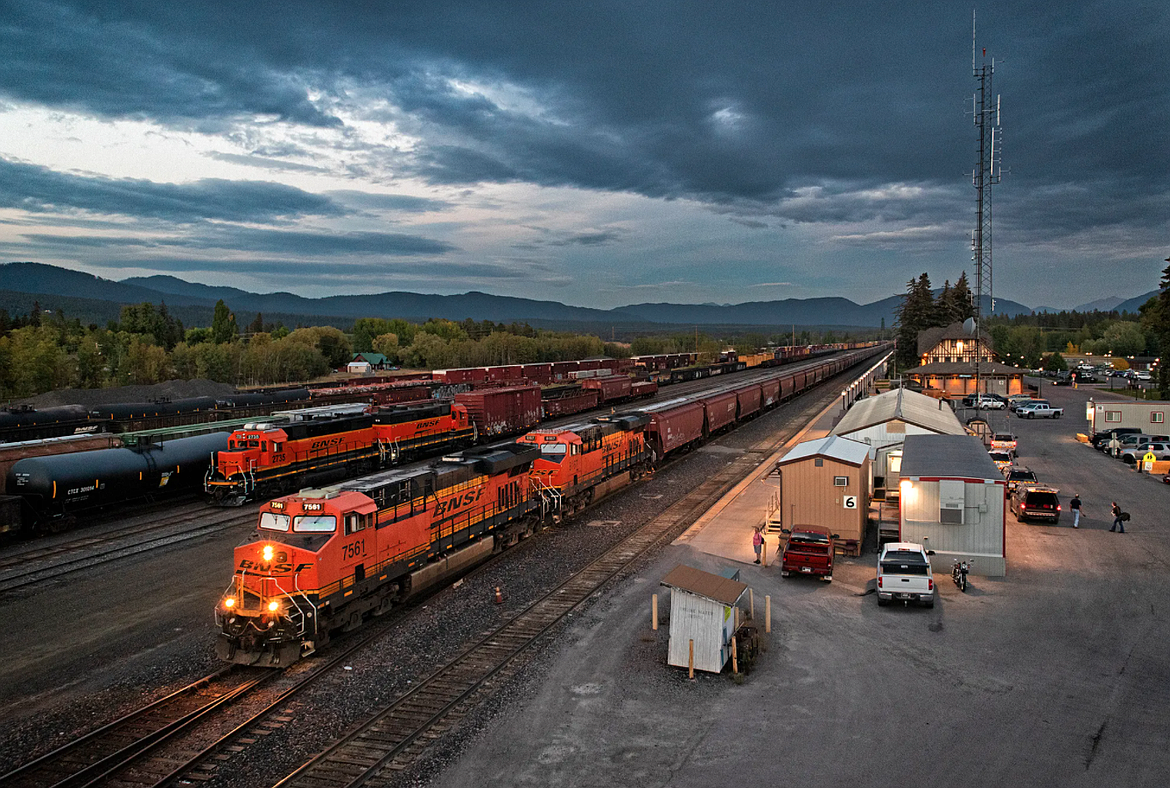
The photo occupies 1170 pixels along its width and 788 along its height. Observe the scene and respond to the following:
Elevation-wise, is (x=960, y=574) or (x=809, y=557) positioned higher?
(x=809, y=557)

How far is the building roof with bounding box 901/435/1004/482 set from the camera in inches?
895

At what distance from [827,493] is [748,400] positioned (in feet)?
123

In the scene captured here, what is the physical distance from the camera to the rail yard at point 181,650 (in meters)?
12.6

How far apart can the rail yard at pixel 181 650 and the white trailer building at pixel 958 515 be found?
9.00 meters

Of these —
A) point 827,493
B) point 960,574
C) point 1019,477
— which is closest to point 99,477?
point 827,493

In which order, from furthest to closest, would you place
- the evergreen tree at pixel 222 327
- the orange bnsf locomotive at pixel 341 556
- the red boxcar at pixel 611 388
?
the evergreen tree at pixel 222 327
the red boxcar at pixel 611 388
the orange bnsf locomotive at pixel 341 556

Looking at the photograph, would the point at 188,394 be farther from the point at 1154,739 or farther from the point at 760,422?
the point at 1154,739

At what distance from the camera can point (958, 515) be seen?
2211 cm

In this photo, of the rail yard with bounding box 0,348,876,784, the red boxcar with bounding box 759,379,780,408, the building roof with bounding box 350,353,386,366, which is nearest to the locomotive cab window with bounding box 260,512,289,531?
the rail yard with bounding box 0,348,876,784

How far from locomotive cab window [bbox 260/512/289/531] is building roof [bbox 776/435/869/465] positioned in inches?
667

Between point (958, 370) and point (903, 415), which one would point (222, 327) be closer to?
point (958, 370)

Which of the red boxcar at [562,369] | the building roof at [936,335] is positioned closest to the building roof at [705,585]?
the red boxcar at [562,369]

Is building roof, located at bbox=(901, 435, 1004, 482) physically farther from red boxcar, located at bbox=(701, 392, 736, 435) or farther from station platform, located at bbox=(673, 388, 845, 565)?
red boxcar, located at bbox=(701, 392, 736, 435)

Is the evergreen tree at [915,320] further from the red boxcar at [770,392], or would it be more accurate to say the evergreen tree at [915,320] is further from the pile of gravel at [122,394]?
the pile of gravel at [122,394]
